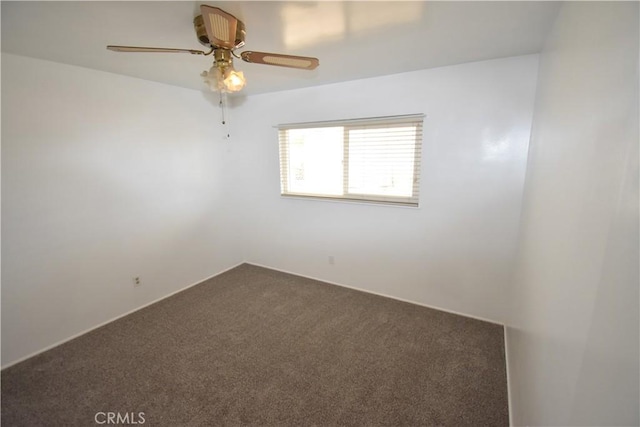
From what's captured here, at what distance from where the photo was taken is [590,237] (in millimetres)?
705

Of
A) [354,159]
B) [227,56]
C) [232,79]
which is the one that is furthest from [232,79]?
[354,159]

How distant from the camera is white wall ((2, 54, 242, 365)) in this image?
2.09 meters

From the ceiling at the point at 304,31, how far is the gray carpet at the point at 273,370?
234cm

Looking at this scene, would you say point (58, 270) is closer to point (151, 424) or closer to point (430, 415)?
point (151, 424)

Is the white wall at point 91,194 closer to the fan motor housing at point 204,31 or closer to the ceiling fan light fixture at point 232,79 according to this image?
the fan motor housing at point 204,31

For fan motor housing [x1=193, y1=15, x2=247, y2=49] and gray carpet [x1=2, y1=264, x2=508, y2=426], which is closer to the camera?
fan motor housing [x1=193, y1=15, x2=247, y2=49]

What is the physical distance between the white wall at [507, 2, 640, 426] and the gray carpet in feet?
2.33

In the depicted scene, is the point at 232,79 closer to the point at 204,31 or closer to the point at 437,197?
the point at 204,31

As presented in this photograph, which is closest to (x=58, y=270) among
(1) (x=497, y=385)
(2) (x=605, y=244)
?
(2) (x=605, y=244)

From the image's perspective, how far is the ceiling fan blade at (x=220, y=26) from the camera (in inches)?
48.8

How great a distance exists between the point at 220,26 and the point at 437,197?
2.23 m

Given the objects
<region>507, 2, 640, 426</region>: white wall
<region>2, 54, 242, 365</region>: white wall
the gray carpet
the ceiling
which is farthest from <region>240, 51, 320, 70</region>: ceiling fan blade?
the gray carpet

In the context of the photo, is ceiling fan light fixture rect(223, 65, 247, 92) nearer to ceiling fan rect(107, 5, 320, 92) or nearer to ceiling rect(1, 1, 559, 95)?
ceiling fan rect(107, 5, 320, 92)

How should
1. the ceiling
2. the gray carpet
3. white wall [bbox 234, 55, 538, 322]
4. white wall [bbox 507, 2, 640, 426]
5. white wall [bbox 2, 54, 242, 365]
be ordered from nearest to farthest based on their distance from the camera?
white wall [bbox 507, 2, 640, 426] < the ceiling < the gray carpet < white wall [bbox 2, 54, 242, 365] < white wall [bbox 234, 55, 538, 322]
